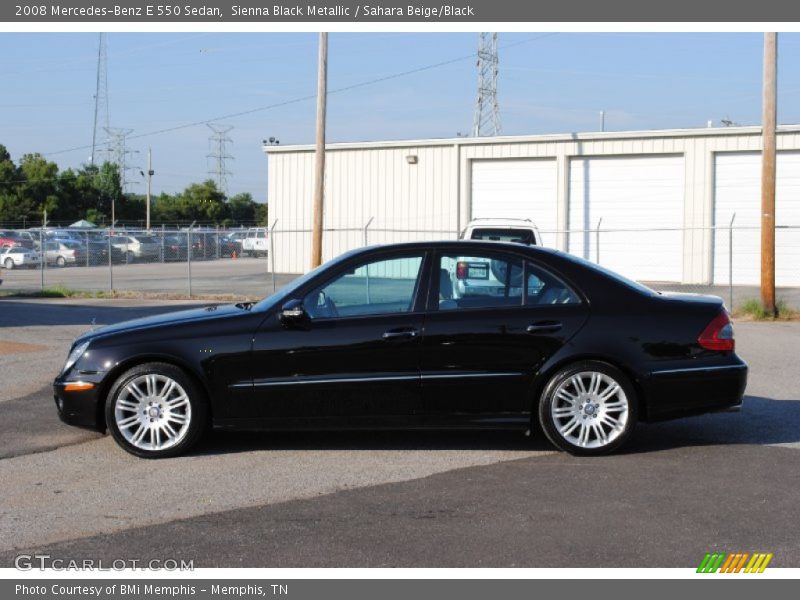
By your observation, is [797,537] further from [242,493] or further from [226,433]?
[226,433]

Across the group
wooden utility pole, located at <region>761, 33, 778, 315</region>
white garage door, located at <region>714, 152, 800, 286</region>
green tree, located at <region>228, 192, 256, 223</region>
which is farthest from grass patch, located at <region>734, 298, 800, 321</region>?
green tree, located at <region>228, 192, 256, 223</region>

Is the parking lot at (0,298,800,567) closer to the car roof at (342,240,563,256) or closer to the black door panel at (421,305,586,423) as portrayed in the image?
the black door panel at (421,305,586,423)

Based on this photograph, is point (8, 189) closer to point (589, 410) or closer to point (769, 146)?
point (769, 146)

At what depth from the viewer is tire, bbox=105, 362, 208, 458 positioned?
7.50 meters

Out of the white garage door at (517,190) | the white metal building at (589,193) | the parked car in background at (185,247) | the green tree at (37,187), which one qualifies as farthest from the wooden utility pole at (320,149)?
the green tree at (37,187)

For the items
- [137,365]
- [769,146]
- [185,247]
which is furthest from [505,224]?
[185,247]

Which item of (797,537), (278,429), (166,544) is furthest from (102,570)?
(797,537)

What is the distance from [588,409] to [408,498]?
1.76m

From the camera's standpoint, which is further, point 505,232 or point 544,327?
point 505,232

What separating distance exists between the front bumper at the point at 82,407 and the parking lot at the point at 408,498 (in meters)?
0.25

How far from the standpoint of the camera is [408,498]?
639cm

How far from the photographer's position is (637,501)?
632 centimetres

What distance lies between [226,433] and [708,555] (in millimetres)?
4305

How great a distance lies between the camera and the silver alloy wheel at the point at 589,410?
24.6ft
